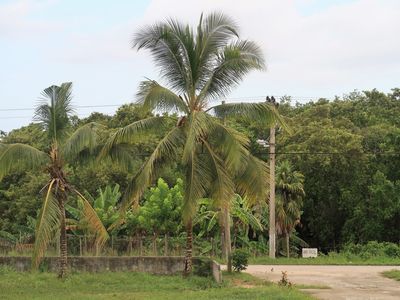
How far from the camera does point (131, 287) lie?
18328 millimetres

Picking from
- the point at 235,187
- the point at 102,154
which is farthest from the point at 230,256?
the point at 102,154

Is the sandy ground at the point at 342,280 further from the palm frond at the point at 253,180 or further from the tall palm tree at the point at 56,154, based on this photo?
the tall palm tree at the point at 56,154

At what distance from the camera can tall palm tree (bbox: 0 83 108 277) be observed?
18.6 meters

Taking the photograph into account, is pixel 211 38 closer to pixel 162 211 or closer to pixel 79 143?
pixel 79 143

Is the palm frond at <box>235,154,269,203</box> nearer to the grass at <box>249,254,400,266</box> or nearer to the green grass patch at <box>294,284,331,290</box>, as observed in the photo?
the green grass patch at <box>294,284,331,290</box>

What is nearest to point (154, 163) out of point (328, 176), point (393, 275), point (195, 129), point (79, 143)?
point (195, 129)

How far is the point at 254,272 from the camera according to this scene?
24031mm

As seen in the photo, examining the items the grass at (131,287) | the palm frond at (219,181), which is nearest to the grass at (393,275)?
the grass at (131,287)

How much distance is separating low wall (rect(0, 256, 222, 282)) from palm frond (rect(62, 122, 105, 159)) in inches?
184

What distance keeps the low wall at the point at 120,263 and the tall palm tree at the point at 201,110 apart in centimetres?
293

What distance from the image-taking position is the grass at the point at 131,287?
15.7 m

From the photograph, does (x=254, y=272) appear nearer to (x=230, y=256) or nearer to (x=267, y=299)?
(x=230, y=256)

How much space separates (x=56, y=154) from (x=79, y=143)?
116 cm

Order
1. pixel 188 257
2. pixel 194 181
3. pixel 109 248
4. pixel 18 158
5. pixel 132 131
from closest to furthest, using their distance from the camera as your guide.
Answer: pixel 194 181, pixel 132 131, pixel 18 158, pixel 188 257, pixel 109 248
